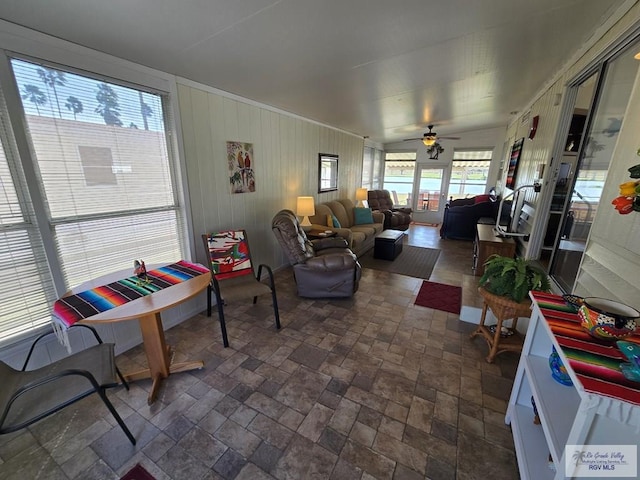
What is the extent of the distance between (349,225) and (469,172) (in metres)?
4.32

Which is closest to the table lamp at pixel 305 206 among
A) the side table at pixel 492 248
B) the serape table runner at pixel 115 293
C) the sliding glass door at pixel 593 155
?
the serape table runner at pixel 115 293

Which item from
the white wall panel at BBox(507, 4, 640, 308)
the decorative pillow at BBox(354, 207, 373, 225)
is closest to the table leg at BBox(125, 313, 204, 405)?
the white wall panel at BBox(507, 4, 640, 308)

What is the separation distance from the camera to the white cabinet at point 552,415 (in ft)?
2.58

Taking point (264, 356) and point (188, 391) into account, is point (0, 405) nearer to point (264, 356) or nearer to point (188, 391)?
point (188, 391)

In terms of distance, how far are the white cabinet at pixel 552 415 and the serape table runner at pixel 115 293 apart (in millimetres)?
2241

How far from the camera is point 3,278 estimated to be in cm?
164

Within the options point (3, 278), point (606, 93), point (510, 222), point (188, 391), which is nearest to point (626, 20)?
point (606, 93)

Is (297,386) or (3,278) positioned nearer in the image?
(3,278)

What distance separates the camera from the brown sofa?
4.41 metres

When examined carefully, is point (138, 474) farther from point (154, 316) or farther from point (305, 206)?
point (305, 206)

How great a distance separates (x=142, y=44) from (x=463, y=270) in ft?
15.4

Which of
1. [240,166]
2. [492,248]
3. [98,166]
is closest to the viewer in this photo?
[98,166]

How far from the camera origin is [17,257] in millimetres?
1680

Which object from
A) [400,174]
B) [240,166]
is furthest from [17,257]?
[400,174]
